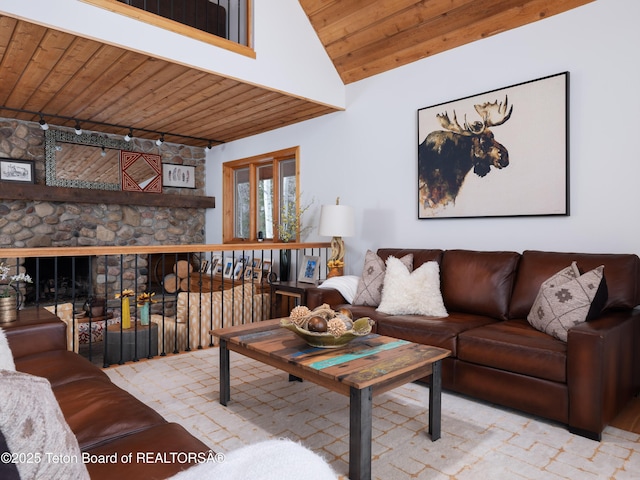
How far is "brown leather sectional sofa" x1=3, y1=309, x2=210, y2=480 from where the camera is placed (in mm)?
1129

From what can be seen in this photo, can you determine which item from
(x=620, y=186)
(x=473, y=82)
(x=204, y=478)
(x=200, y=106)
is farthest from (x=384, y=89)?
(x=204, y=478)

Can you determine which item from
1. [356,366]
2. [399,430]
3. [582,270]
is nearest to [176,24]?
[356,366]

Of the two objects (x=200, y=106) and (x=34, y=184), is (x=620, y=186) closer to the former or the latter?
(x=200, y=106)

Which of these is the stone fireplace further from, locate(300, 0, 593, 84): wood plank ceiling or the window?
locate(300, 0, 593, 84): wood plank ceiling

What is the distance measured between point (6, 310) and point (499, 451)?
2.61m

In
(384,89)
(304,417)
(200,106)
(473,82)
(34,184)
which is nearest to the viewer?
(304,417)

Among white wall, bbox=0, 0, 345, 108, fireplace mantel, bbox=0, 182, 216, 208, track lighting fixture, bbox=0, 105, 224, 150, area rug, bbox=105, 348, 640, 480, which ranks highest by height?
white wall, bbox=0, 0, 345, 108

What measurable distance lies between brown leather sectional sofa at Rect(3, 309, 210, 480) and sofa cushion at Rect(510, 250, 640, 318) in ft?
7.82

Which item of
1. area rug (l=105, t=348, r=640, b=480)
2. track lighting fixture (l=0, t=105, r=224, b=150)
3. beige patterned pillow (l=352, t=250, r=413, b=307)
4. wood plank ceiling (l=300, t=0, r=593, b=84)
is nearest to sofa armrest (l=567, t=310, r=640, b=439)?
area rug (l=105, t=348, r=640, b=480)

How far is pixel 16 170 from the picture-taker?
5.03 m

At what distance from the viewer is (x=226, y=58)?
359cm

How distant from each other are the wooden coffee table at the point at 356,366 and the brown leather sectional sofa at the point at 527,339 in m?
0.51

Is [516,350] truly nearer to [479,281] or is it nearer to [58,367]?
[479,281]

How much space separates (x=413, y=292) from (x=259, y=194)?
3487 mm
